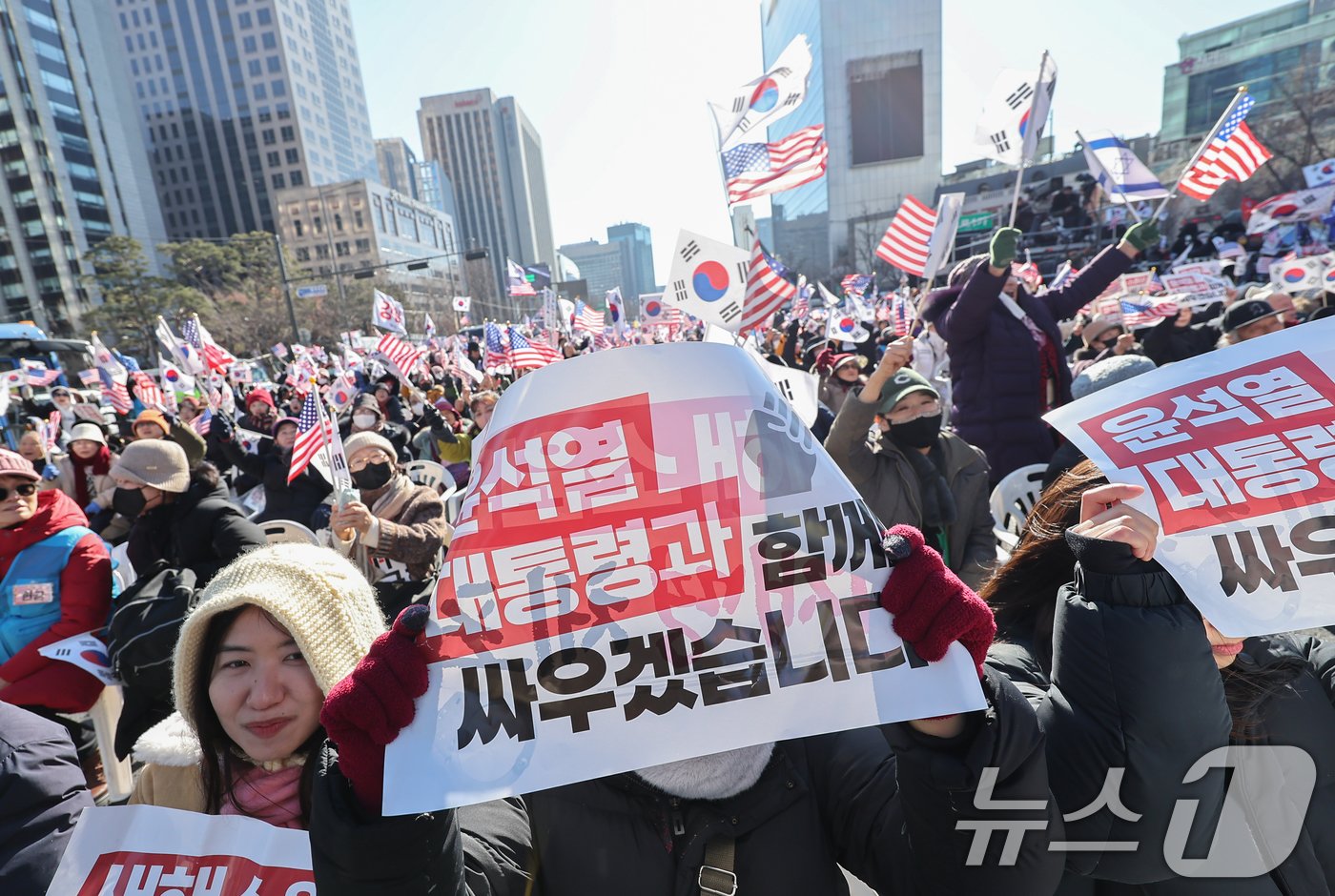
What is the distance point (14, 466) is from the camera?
295 centimetres

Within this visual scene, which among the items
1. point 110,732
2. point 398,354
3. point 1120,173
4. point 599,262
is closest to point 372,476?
point 110,732

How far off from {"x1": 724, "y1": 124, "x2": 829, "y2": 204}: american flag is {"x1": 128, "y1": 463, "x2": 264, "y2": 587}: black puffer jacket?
16.7ft

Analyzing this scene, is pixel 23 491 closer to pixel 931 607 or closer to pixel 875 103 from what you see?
pixel 931 607

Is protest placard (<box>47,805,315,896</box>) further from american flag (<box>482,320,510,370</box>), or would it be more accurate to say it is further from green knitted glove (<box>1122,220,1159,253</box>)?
american flag (<box>482,320,510,370</box>)

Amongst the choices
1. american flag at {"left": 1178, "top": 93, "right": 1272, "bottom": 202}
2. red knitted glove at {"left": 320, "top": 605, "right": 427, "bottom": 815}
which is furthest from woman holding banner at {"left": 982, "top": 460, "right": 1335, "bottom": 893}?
american flag at {"left": 1178, "top": 93, "right": 1272, "bottom": 202}

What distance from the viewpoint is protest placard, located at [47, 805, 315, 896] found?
4.39ft

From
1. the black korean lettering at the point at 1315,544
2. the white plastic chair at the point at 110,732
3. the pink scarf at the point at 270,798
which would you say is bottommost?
the white plastic chair at the point at 110,732

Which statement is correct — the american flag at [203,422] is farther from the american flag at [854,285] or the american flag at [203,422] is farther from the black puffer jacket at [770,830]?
the american flag at [854,285]

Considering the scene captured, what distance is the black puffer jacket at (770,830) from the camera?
1006 millimetres

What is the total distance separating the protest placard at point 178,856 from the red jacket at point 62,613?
2.14 metres

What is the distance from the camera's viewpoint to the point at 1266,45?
5512 cm

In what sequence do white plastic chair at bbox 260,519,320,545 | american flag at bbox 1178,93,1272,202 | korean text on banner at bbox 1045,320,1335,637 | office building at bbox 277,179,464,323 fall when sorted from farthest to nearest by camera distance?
office building at bbox 277,179,464,323 → american flag at bbox 1178,93,1272,202 → white plastic chair at bbox 260,519,320,545 → korean text on banner at bbox 1045,320,1335,637

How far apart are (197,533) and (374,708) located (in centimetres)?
297

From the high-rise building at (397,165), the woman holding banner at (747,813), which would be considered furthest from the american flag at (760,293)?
the high-rise building at (397,165)
